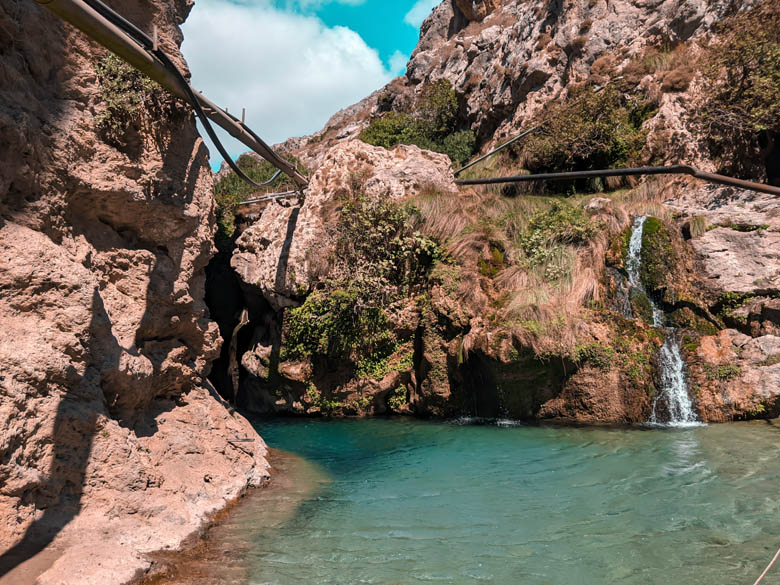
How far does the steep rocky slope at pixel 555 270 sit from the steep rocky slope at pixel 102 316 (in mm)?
3680

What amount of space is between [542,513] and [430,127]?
1856cm

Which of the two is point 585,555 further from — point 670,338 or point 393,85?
point 393,85

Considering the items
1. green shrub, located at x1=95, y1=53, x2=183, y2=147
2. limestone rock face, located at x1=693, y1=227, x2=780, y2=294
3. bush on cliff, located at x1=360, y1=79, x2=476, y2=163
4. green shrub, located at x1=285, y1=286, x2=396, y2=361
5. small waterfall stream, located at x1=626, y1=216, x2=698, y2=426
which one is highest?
bush on cliff, located at x1=360, y1=79, x2=476, y2=163

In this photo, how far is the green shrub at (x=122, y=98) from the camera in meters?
5.82

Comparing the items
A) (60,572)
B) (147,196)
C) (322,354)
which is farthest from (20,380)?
(322,354)

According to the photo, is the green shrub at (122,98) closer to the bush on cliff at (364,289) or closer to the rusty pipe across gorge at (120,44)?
the rusty pipe across gorge at (120,44)

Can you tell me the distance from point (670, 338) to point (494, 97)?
45.8 feet

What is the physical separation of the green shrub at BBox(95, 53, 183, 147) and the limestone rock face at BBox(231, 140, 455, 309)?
5.04 meters

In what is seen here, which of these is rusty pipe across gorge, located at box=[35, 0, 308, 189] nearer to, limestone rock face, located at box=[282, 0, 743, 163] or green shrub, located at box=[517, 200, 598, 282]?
green shrub, located at box=[517, 200, 598, 282]

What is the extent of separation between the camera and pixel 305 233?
11320 millimetres

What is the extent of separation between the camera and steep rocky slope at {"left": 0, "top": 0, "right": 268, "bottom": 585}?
3.95 metres

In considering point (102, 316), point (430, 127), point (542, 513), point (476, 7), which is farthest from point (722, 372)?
point (476, 7)

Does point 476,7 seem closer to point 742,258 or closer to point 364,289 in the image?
point 742,258

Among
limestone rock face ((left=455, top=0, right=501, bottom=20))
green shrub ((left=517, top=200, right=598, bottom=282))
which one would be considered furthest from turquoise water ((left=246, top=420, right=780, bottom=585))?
limestone rock face ((left=455, top=0, right=501, bottom=20))
